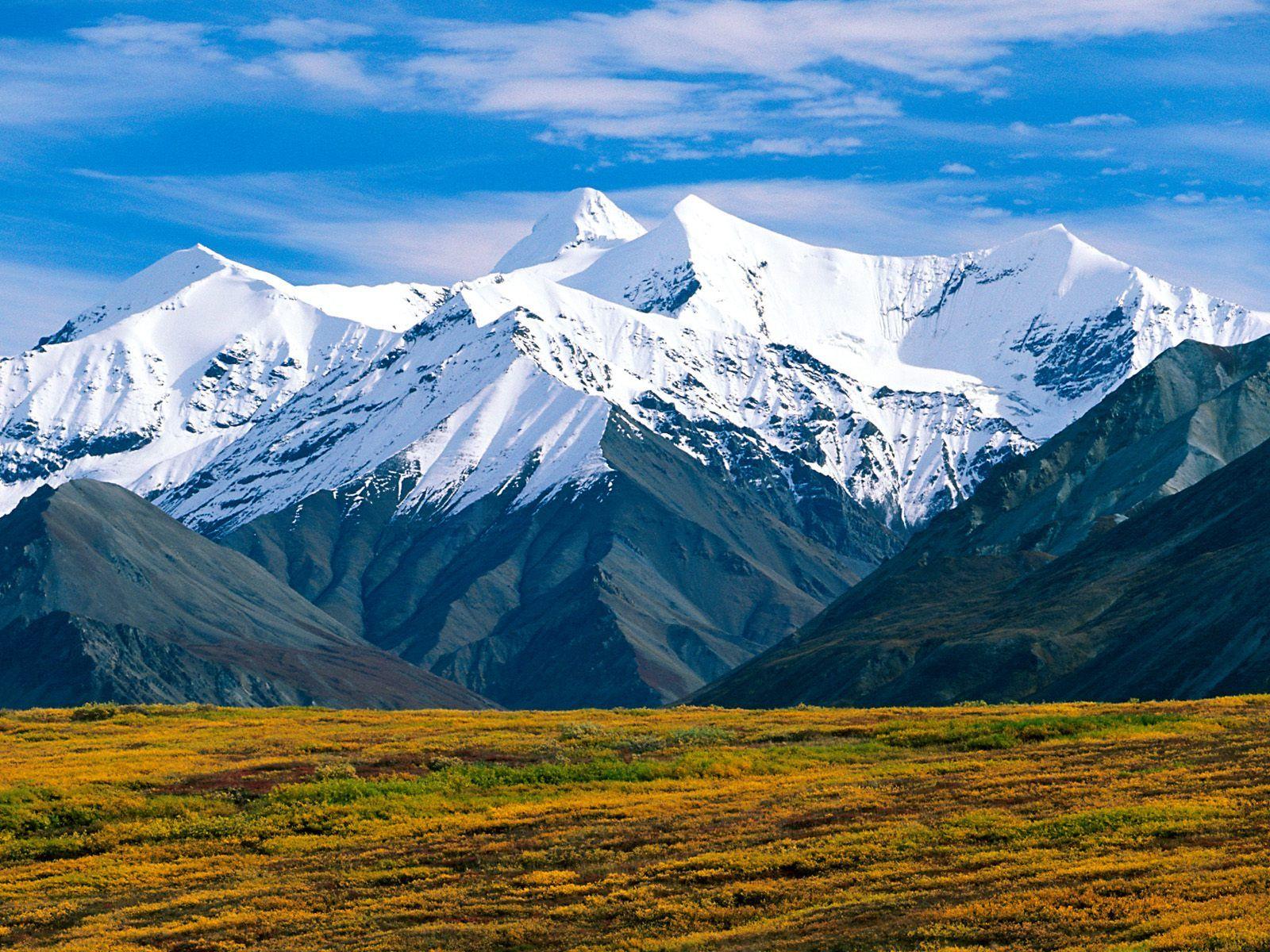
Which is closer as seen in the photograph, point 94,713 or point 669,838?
point 669,838

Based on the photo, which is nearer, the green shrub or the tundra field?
the tundra field

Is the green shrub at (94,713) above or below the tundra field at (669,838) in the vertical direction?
below

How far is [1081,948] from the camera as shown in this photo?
3606 centimetres

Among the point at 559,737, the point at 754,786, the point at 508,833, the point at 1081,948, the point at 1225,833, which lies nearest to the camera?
the point at 1081,948

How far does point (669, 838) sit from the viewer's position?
53.7 m

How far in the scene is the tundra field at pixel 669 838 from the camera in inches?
1623

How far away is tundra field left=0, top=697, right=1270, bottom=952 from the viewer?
135ft

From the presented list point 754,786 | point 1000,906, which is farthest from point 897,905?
point 754,786

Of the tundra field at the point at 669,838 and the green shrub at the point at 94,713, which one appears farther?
the green shrub at the point at 94,713

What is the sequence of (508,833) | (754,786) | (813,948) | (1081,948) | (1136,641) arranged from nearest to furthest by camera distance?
1. (1081,948)
2. (813,948)
3. (508,833)
4. (754,786)
5. (1136,641)

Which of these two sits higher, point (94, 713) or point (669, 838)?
point (669, 838)

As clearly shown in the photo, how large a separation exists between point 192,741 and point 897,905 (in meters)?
52.7

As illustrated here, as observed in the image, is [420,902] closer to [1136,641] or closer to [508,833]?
[508,833]

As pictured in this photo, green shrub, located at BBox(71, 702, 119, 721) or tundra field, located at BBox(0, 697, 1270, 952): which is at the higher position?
tundra field, located at BBox(0, 697, 1270, 952)
